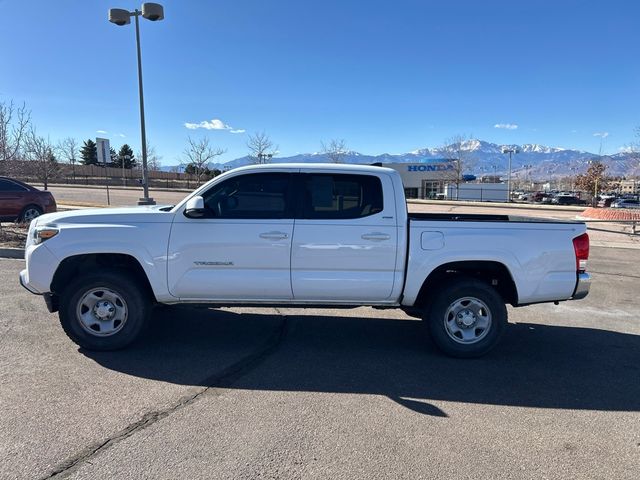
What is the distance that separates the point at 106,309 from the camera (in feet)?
15.1

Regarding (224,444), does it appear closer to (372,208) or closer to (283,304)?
(283,304)

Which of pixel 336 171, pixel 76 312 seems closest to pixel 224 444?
pixel 76 312

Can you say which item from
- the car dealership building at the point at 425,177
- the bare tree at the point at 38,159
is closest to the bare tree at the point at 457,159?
the car dealership building at the point at 425,177

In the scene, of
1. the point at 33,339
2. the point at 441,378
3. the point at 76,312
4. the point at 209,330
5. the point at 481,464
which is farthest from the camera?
the point at 209,330

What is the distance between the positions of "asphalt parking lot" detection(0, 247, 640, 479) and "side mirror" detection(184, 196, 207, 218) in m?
1.40

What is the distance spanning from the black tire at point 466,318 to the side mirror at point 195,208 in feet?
8.02

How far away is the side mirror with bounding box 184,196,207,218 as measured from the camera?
4.33 metres

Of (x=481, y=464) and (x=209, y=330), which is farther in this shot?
(x=209, y=330)

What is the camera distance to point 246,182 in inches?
184

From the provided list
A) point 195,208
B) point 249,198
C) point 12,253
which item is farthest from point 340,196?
point 12,253

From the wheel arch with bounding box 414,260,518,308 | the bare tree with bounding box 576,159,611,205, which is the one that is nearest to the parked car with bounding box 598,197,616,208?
the bare tree with bounding box 576,159,611,205

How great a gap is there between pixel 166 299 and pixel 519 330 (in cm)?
417

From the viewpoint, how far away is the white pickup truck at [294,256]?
4.49 meters

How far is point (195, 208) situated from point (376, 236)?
5.67 ft
